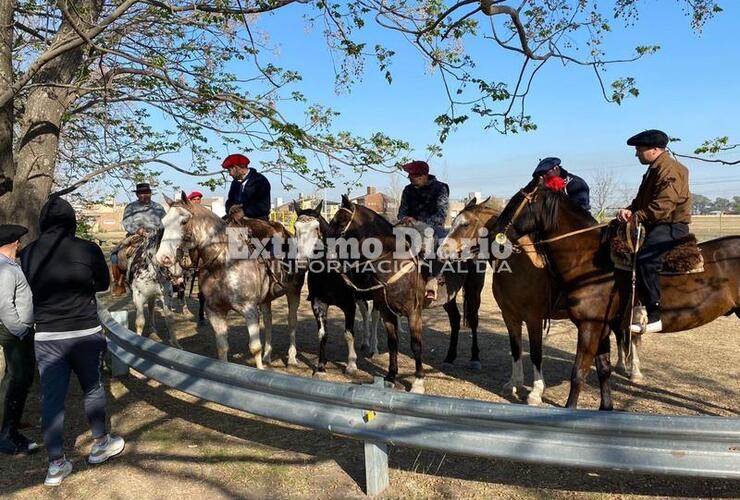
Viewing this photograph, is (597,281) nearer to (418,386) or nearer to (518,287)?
(518,287)

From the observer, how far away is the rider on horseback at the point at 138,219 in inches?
378

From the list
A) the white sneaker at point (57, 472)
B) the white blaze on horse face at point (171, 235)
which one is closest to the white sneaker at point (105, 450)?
the white sneaker at point (57, 472)

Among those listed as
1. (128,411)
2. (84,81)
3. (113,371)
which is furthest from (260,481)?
(84,81)

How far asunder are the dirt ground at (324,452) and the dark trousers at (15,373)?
0.38 meters

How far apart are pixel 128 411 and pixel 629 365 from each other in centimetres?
627

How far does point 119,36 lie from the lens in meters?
7.38

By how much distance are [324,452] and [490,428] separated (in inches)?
68.9

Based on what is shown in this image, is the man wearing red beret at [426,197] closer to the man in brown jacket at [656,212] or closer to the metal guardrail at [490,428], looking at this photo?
the man in brown jacket at [656,212]

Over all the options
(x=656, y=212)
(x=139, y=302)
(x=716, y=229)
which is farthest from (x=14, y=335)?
(x=716, y=229)

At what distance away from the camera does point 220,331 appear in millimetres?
6453

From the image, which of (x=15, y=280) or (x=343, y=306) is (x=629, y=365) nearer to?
(x=343, y=306)

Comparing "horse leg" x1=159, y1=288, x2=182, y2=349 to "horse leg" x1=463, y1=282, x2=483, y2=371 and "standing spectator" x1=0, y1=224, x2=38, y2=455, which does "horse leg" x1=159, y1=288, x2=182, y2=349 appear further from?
"horse leg" x1=463, y1=282, x2=483, y2=371

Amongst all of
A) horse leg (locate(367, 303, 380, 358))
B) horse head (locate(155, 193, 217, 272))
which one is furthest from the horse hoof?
horse head (locate(155, 193, 217, 272))

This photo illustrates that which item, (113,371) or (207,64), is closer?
(113,371)
